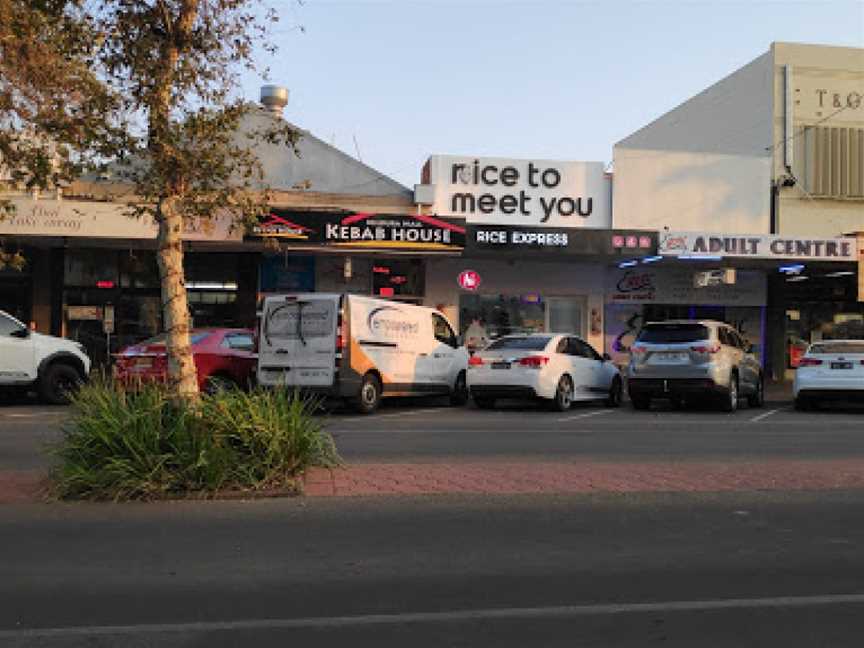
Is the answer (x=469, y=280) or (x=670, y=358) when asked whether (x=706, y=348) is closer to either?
(x=670, y=358)

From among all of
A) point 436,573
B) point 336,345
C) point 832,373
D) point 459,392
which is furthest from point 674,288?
point 436,573

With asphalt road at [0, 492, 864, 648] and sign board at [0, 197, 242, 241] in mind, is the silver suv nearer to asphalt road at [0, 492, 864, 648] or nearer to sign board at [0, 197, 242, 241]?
asphalt road at [0, 492, 864, 648]

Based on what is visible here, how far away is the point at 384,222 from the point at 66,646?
56.5ft

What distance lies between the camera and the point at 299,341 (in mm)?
15547

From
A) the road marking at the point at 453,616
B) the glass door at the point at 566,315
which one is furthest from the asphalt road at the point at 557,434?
the glass door at the point at 566,315

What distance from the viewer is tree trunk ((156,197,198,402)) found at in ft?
28.1

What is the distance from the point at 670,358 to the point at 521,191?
9137 millimetres

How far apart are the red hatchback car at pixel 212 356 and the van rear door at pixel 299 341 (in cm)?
55

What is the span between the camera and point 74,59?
28.0 ft

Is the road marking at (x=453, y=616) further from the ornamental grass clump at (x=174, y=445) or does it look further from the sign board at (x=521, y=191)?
the sign board at (x=521, y=191)

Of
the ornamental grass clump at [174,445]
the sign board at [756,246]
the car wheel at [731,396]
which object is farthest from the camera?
the sign board at [756,246]

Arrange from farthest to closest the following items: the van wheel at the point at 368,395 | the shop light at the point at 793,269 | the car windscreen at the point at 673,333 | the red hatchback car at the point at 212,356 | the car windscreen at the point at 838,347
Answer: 1. the shop light at the point at 793,269
2. the car windscreen at the point at 838,347
3. the car windscreen at the point at 673,333
4. the van wheel at the point at 368,395
5. the red hatchback car at the point at 212,356

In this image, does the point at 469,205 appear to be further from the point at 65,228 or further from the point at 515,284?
the point at 65,228

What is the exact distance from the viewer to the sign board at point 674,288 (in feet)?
84.3
